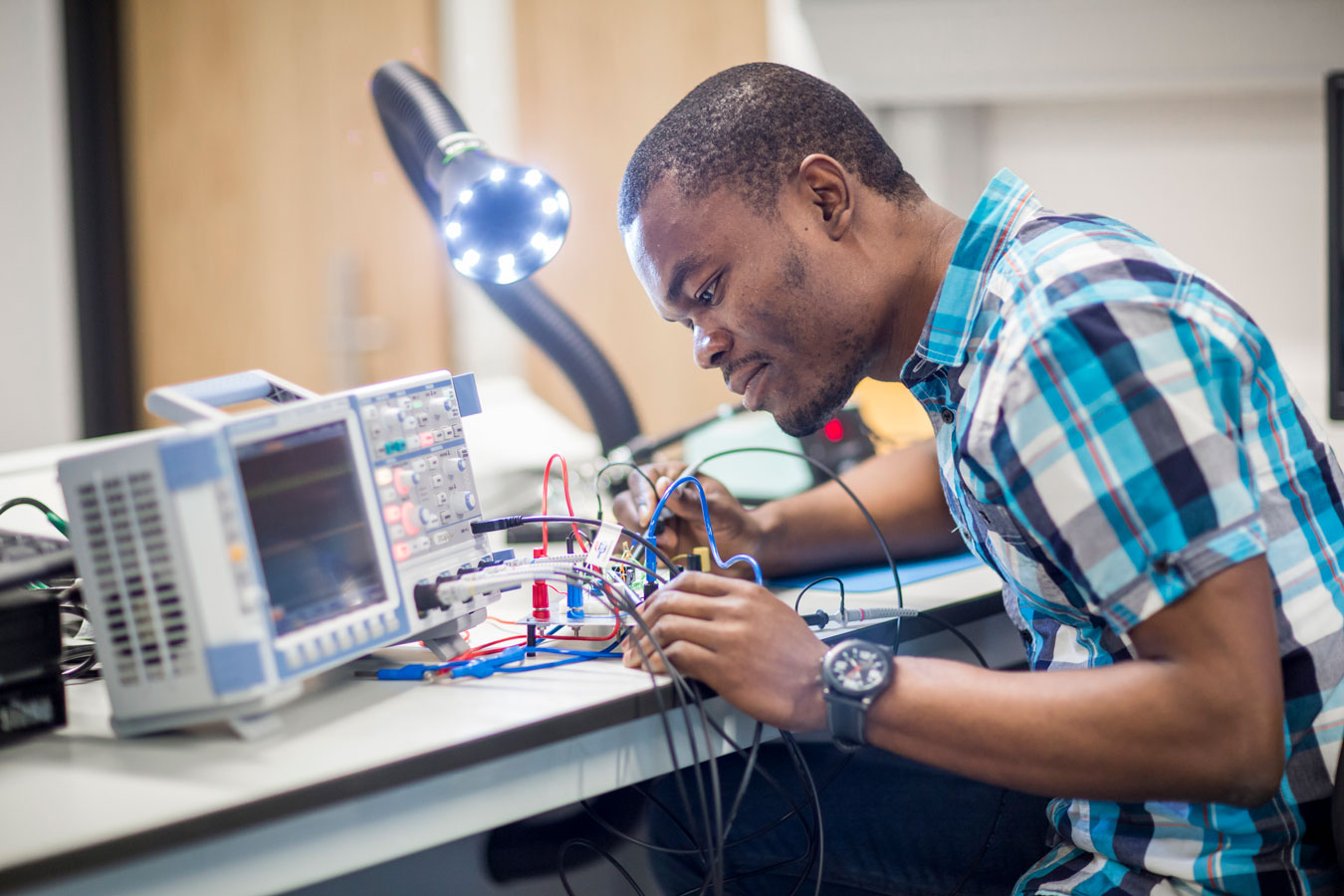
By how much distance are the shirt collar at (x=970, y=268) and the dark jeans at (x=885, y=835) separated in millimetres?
497

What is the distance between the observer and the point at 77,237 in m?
3.29

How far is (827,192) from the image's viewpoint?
1005mm

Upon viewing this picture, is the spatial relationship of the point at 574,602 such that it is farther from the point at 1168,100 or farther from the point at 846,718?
the point at 1168,100

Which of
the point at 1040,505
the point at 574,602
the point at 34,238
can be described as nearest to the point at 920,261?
the point at 1040,505

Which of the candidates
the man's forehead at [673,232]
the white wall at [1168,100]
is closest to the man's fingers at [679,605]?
the man's forehead at [673,232]

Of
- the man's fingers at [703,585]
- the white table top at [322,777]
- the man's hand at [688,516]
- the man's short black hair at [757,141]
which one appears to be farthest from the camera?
the man's hand at [688,516]

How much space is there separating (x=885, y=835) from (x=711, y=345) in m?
0.54

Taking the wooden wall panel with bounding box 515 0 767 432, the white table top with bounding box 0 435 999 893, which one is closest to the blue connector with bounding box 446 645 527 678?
the white table top with bounding box 0 435 999 893

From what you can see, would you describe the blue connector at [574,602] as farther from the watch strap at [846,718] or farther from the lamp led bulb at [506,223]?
the lamp led bulb at [506,223]

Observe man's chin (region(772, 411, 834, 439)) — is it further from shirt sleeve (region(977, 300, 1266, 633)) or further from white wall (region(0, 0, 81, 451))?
white wall (region(0, 0, 81, 451))

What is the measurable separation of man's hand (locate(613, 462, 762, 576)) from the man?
162 millimetres

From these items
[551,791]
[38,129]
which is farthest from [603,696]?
[38,129]

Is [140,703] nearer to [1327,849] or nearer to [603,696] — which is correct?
[603,696]

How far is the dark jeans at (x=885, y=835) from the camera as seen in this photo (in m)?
1.05
